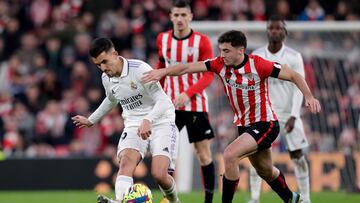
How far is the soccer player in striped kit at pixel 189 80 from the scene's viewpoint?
10.9 meters

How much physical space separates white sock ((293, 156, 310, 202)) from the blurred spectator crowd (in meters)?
4.79

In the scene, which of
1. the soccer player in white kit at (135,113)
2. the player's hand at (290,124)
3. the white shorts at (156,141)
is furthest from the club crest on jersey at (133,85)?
the player's hand at (290,124)

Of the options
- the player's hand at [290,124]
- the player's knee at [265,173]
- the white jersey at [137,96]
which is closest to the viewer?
the white jersey at [137,96]

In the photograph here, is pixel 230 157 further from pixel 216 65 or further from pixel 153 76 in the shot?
pixel 153 76

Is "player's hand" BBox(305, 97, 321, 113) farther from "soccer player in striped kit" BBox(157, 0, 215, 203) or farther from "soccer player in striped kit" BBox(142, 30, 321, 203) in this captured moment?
"soccer player in striped kit" BBox(157, 0, 215, 203)

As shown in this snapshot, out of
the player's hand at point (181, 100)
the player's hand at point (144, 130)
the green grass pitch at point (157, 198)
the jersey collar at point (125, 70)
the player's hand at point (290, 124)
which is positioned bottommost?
the green grass pitch at point (157, 198)

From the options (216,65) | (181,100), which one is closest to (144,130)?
(216,65)

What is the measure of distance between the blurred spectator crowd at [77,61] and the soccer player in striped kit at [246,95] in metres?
6.53

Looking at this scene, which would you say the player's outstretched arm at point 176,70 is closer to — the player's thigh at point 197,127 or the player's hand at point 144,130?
the player's hand at point 144,130

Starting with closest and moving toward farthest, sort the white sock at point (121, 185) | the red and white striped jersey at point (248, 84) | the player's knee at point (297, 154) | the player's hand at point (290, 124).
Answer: the white sock at point (121, 185) → the red and white striped jersey at point (248, 84) → the player's hand at point (290, 124) → the player's knee at point (297, 154)

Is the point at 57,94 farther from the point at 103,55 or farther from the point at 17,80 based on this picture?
the point at 103,55

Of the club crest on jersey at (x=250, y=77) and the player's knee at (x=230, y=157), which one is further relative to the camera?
the club crest on jersey at (x=250, y=77)

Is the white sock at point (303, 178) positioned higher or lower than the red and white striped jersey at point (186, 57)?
lower

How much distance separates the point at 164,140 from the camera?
9.55 metres
